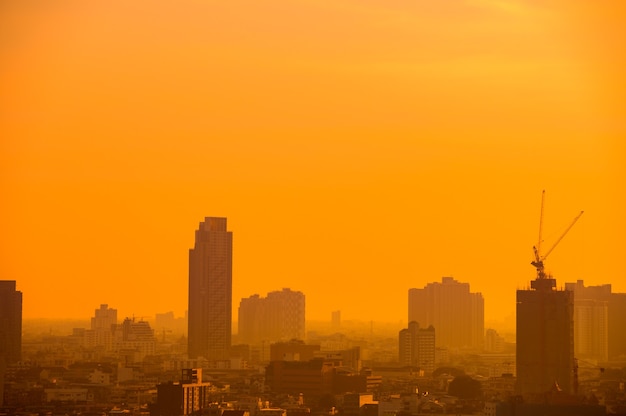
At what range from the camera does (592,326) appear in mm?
72812

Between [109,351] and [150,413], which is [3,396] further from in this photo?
[109,351]

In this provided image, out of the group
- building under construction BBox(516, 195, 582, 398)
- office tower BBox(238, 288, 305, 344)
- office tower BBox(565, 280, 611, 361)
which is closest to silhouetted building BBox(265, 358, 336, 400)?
building under construction BBox(516, 195, 582, 398)

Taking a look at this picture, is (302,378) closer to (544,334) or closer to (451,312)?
(544,334)

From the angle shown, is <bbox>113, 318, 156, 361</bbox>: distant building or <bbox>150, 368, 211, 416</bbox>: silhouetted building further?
<bbox>113, 318, 156, 361</bbox>: distant building

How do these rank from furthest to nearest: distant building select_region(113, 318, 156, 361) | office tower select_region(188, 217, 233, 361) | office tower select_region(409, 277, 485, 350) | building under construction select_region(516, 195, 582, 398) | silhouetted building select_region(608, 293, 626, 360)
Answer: distant building select_region(113, 318, 156, 361), office tower select_region(409, 277, 485, 350), office tower select_region(188, 217, 233, 361), silhouetted building select_region(608, 293, 626, 360), building under construction select_region(516, 195, 582, 398)

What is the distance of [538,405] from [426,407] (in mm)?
8746

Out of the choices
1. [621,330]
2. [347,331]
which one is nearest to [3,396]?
[621,330]

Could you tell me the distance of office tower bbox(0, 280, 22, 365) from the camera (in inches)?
2394

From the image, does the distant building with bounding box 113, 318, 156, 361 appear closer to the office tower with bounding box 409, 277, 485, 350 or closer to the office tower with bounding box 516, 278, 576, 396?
the office tower with bounding box 409, 277, 485, 350

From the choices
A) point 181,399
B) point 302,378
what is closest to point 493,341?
point 302,378

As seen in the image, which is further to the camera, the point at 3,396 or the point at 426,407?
the point at 3,396

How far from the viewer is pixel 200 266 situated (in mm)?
84188

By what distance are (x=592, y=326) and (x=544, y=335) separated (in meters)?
20.7

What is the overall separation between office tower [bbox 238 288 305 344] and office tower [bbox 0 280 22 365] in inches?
888
